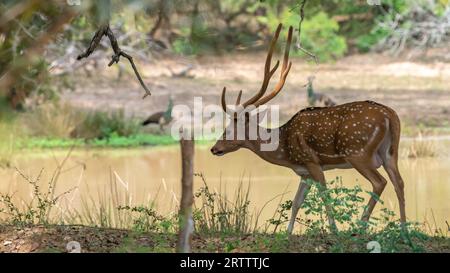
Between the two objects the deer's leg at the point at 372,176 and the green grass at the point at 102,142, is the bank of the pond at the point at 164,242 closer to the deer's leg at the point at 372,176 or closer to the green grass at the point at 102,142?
the deer's leg at the point at 372,176

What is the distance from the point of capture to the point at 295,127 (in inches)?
274

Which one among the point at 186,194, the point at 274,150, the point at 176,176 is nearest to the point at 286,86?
the point at 176,176

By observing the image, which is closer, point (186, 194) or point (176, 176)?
point (186, 194)

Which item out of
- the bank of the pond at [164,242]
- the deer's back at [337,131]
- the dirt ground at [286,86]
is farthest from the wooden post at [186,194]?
the dirt ground at [286,86]

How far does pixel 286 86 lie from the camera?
17844 millimetres

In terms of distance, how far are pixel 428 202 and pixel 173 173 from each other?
333 cm

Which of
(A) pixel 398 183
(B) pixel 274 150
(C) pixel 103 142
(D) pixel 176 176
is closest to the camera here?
(A) pixel 398 183

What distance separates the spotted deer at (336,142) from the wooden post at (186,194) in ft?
5.15

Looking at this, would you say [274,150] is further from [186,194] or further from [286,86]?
[286,86]

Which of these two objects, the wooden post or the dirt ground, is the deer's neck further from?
the dirt ground

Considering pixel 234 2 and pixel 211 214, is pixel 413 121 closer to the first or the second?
pixel 234 2

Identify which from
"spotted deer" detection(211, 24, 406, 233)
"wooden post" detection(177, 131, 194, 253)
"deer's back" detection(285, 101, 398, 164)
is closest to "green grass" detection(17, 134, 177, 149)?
"spotted deer" detection(211, 24, 406, 233)

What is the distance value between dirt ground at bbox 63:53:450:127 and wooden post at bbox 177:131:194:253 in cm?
1034

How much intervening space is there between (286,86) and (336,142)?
1111 cm
